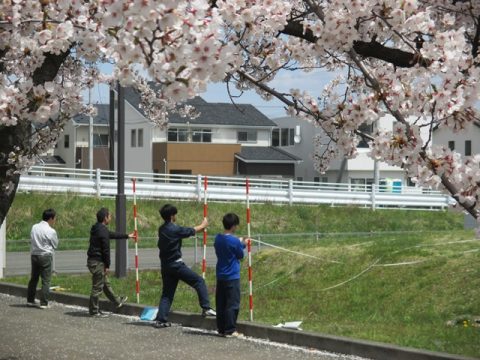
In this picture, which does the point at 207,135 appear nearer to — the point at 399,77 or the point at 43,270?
the point at 43,270

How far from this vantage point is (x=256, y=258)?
19.3 metres

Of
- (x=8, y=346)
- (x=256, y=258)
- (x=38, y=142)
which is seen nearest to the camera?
(x=38, y=142)

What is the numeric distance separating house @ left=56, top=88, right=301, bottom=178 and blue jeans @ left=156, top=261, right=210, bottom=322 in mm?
46055

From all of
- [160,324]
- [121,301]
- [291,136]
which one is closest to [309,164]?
[291,136]

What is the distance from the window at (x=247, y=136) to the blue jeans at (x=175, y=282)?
5123 cm

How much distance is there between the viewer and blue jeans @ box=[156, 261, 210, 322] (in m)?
13.0

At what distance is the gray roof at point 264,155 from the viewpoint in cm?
6253

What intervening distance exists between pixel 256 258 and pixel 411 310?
21.0 feet

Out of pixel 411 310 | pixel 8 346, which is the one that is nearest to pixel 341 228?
pixel 411 310

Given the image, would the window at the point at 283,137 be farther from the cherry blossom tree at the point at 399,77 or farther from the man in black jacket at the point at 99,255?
the cherry blossom tree at the point at 399,77

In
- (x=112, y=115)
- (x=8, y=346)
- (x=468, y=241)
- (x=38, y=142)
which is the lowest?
(x=8, y=346)

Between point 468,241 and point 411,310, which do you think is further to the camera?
point 468,241

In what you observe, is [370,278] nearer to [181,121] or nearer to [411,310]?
[411,310]

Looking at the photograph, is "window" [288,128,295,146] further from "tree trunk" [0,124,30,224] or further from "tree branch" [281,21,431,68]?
"tree branch" [281,21,431,68]
